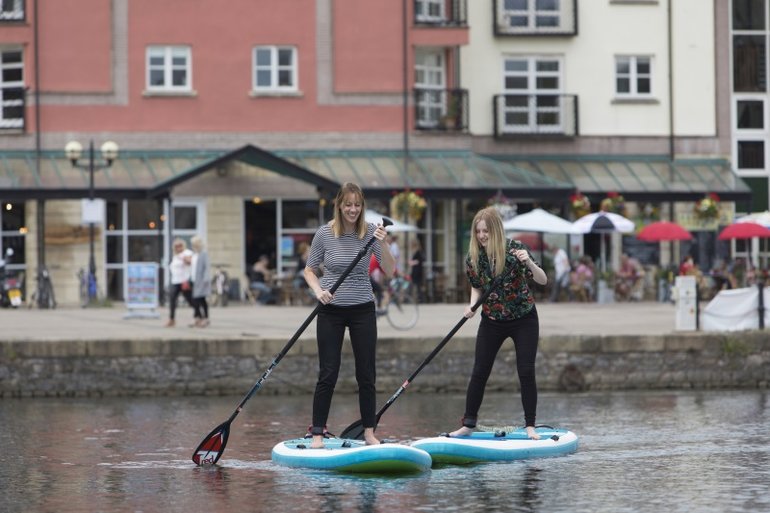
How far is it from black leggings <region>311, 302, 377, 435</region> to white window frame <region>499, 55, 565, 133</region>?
120ft

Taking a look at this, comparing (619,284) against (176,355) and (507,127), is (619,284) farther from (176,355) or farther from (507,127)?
(176,355)

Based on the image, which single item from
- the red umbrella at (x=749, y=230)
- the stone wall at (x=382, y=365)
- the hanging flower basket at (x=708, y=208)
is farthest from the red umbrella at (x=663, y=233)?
the stone wall at (x=382, y=365)

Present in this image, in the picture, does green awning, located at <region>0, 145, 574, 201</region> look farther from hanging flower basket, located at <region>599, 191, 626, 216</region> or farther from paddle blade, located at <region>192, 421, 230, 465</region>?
paddle blade, located at <region>192, 421, 230, 465</region>

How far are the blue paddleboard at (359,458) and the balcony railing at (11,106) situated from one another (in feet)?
109

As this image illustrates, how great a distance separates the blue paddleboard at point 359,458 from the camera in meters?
13.1

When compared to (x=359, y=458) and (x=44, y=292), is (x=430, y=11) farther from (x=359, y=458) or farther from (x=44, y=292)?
(x=359, y=458)

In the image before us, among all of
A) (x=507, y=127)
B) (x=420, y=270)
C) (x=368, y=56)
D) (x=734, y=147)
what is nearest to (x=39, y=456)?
(x=420, y=270)

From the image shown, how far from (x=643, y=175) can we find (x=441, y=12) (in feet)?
22.9

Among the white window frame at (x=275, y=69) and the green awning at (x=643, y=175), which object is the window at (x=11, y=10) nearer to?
the white window frame at (x=275, y=69)

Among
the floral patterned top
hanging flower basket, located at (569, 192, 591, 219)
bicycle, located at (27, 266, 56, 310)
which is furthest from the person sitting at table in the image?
the floral patterned top

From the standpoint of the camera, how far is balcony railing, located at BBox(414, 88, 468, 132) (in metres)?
47.7

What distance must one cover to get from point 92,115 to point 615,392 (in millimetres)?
24350

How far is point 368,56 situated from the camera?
4684cm

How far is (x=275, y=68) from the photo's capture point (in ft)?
153
